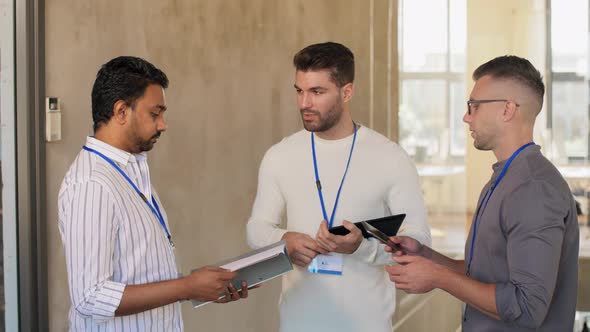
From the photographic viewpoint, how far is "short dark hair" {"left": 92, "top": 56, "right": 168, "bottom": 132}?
89.2 inches

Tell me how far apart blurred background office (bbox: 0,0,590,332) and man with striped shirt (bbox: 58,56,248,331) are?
3.21 feet

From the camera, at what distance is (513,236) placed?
2182mm

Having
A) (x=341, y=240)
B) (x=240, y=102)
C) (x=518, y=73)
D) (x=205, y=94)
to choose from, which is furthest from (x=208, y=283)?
(x=240, y=102)

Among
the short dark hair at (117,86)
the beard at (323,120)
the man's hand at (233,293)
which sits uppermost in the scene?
the short dark hair at (117,86)

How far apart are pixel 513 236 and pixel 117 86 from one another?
3.82 ft

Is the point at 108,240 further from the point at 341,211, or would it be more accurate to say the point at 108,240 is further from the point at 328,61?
the point at 328,61

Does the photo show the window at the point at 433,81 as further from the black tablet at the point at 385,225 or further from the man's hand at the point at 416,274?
the man's hand at the point at 416,274

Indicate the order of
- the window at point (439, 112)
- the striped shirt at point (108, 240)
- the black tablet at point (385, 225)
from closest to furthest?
the striped shirt at point (108, 240) → the black tablet at point (385, 225) → the window at point (439, 112)

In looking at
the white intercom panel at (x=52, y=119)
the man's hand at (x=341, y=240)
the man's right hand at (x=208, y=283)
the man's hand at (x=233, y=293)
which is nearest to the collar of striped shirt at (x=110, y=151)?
the man's right hand at (x=208, y=283)

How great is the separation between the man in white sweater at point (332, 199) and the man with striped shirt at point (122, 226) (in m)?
0.60

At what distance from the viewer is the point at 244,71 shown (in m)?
4.58

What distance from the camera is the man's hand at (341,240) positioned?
104 inches

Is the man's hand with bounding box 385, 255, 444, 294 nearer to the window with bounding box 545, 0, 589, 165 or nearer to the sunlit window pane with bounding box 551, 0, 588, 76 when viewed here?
the window with bounding box 545, 0, 589, 165

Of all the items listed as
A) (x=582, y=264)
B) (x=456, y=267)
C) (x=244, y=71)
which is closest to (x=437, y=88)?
(x=582, y=264)
